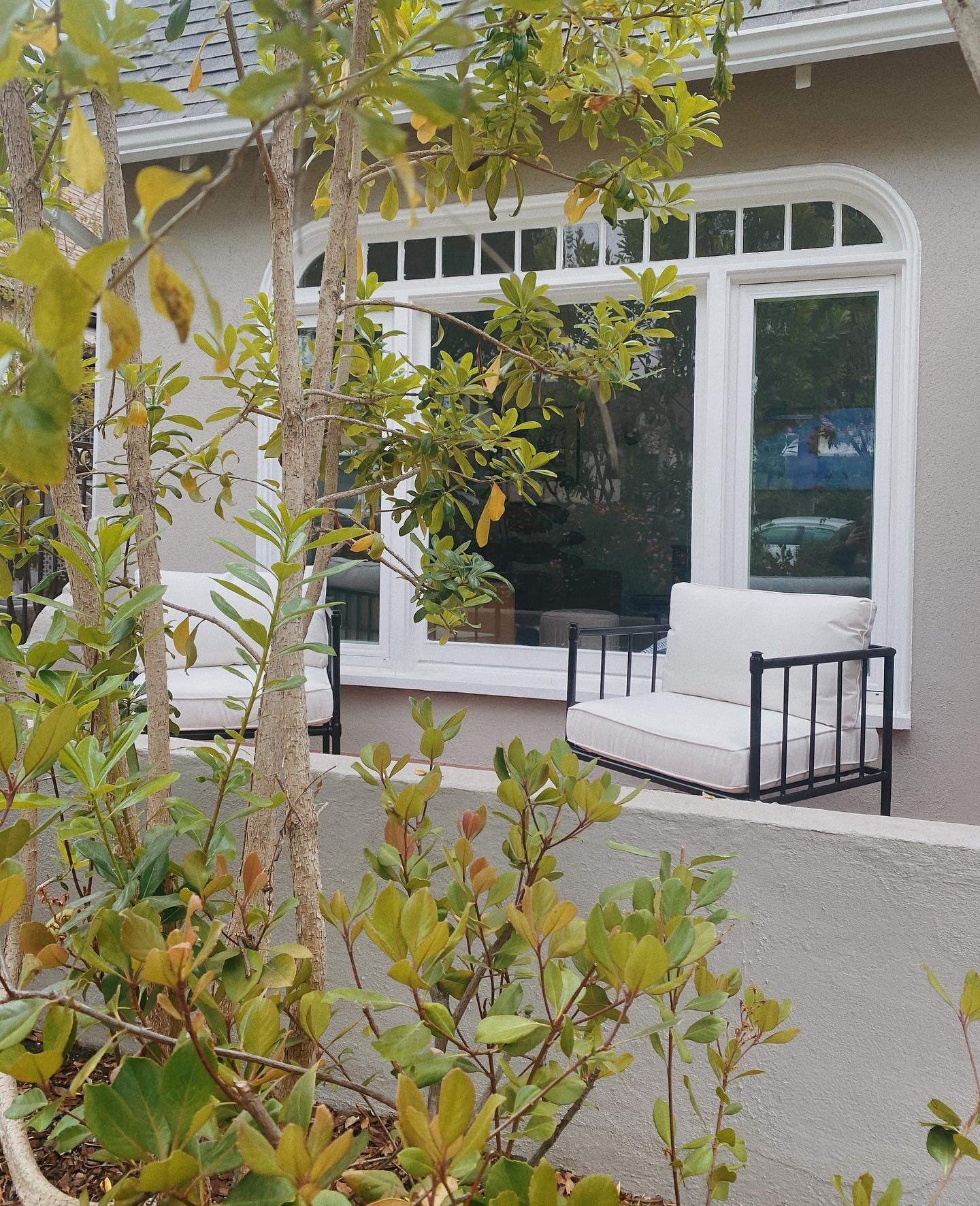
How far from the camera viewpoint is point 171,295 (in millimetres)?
399

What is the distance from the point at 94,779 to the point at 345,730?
158 inches

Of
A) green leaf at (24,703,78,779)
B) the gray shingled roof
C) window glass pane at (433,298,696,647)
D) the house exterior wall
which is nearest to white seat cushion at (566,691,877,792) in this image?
the house exterior wall

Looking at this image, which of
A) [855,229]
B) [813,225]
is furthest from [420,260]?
[855,229]

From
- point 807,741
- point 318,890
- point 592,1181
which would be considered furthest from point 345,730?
point 592,1181

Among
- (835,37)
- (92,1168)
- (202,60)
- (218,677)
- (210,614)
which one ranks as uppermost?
(202,60)

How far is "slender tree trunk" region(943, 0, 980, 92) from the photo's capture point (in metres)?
0.87

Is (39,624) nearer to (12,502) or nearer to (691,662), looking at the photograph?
(12,502)

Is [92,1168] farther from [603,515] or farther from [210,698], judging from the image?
[603,515]

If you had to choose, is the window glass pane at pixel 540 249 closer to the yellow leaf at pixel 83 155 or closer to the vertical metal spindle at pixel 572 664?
the vertical metal spindle at pixel 572 664

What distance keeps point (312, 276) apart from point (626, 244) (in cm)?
171

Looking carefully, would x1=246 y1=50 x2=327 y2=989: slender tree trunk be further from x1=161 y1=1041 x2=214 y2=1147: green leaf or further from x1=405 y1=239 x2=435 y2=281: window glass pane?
x1=405 y1=239 x2=435 y2=281: window glass pane

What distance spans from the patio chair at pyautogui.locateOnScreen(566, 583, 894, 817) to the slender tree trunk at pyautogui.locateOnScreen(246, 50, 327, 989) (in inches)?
76.0

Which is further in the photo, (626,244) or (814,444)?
(626,244)

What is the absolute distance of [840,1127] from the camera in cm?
126
